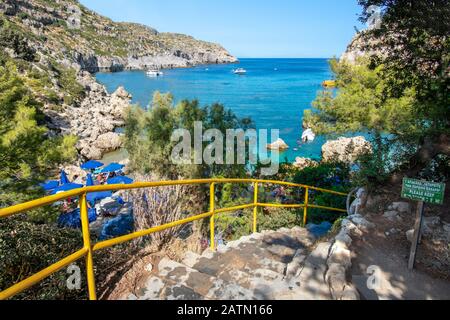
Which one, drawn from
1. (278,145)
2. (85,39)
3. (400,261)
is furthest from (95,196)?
(85,39)

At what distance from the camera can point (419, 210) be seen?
360 cm

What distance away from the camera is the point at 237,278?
137 inches

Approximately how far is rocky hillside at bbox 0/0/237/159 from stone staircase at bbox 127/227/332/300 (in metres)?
12.6

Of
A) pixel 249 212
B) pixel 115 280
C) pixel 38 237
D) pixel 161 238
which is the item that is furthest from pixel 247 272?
pixel 249 212

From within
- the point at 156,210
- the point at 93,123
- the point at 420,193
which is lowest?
the point at 93,123

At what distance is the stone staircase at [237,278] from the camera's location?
280 cm

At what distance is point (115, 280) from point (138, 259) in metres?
0.39

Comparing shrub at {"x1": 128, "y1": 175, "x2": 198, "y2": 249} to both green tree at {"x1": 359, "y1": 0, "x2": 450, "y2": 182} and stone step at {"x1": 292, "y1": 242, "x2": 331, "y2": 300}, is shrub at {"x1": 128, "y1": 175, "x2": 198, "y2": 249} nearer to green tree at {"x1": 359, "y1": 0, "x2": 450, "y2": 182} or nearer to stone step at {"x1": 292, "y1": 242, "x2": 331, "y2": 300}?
stone step at {"x1": 292, "y1": 242, "x2": 331, "y2": 300}

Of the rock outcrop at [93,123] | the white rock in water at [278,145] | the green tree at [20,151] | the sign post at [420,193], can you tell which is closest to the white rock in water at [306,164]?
the green tree at [20,151]

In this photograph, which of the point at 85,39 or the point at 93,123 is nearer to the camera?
the point at 93,123

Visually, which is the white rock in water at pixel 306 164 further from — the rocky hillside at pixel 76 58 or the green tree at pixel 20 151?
the green tree at pixel 20 151

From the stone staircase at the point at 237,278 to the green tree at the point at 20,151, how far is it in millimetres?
7101

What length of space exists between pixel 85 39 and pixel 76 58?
88.0ft

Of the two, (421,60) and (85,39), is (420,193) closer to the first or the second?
(421,60)
